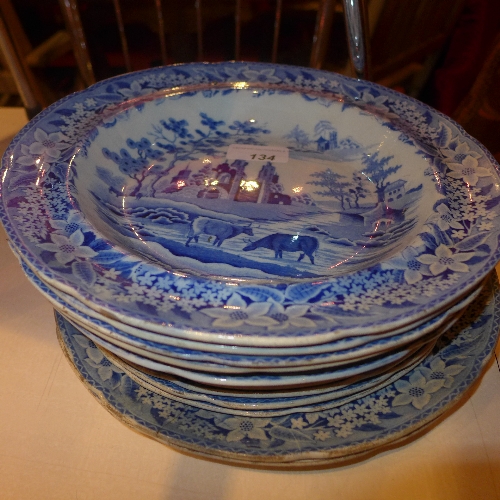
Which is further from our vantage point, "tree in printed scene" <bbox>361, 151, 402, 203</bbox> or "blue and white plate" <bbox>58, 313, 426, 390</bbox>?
"tree in printed scene" <bbox>361, 151, 402, 203</bbox>

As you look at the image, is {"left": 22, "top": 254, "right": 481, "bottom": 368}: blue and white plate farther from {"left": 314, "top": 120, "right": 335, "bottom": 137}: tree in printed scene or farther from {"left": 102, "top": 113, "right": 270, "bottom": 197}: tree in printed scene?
{"left": 314, "top": 120, "right": 335, "bottom": 137}: tree in printed scene

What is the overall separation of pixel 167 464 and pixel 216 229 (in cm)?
26

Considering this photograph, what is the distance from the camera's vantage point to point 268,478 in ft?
1.53

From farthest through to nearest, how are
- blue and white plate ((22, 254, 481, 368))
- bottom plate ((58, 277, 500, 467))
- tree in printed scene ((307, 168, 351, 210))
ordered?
tree in printed scene ((307, 168, 351, 210)), bottom plate ((58, 277, 500, 467)), blue and white plate ((22, 254, 481, 368))

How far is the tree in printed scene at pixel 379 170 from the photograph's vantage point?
607 millimetres

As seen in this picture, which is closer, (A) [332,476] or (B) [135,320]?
(B) [135,320]

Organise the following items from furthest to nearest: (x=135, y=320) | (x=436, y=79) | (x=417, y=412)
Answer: (x=436, y=79), (x=417, y=412), (x=135, y=320)

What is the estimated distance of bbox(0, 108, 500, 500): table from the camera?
0.45 meters

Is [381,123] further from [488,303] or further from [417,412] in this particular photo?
[417,412]

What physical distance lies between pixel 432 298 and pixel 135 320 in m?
0.23

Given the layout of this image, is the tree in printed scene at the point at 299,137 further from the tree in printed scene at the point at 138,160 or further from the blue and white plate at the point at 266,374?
the blue and white plate at the point at 266,374

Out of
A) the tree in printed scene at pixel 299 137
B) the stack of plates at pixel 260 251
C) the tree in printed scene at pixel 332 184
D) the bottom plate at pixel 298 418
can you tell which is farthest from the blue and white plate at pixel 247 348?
the tree in printed scene at pixel 299 137

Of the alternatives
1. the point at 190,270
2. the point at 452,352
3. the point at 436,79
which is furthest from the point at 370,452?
the point at 436,79

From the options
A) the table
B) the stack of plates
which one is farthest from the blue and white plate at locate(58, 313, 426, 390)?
the table
